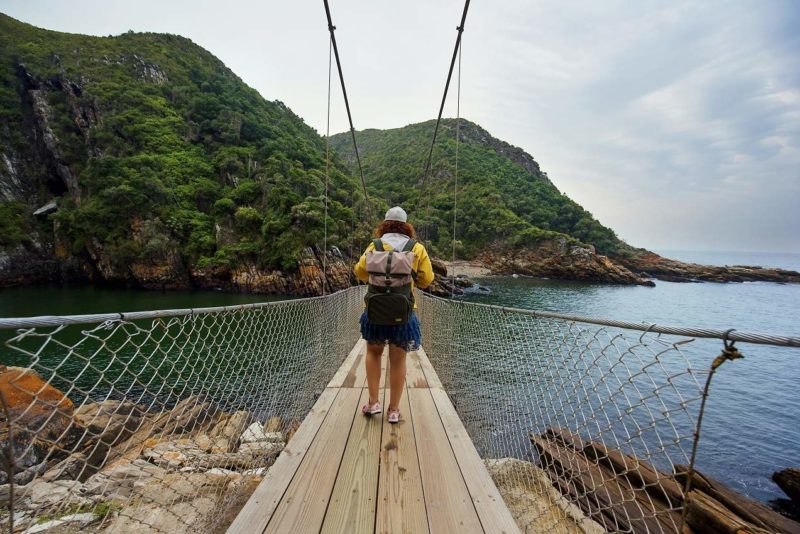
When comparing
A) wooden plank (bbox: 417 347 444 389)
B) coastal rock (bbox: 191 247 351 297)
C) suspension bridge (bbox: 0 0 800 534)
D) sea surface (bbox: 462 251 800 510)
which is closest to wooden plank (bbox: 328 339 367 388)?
suspension bridge (bbox: 0 0 800 534)

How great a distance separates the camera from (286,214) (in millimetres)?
19734

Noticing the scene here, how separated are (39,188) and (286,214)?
773 inches

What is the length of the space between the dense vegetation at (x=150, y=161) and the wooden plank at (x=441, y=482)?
1789 centimetres

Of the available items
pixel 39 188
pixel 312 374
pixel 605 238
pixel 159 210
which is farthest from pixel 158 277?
pixel 605 238

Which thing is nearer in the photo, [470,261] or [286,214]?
[286,214]

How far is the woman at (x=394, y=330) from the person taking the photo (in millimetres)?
1664

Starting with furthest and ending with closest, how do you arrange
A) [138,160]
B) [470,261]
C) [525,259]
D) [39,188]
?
1. [470,261]
2. [525,259]
3. [39,188]
4. [138,160]

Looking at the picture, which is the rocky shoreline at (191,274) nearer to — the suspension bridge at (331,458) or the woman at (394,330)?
the suspension bridge at (331,458)

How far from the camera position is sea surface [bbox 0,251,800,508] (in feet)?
19.4

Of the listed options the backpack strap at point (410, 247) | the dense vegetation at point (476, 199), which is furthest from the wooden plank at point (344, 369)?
the dense vegetation at point (476, 199)

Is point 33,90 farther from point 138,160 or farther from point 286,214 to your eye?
point 286,214

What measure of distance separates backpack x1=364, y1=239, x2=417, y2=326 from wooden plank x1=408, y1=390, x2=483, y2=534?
60 cm

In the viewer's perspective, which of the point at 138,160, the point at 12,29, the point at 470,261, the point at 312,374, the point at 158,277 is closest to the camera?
the point at 312,374

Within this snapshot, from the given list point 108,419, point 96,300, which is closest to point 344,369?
point 108,419
